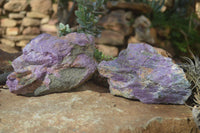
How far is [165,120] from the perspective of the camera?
91.3 inches

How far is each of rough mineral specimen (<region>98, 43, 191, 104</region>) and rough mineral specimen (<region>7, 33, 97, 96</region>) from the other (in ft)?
1.10

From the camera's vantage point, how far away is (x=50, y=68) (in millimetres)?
2879

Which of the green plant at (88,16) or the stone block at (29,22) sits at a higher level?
the green plant at (88,16)

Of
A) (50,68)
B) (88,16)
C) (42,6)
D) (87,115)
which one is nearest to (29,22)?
(42,6)

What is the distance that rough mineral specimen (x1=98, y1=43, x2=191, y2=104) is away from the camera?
274 centimetres

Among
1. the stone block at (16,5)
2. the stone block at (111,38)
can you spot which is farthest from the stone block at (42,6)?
the stone block at (111,38)

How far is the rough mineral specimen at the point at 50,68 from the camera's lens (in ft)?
9.41

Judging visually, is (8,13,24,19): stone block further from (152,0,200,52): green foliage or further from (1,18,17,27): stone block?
(152,0,200,52): green foliage

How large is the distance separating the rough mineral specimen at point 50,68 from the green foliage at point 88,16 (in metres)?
1.00

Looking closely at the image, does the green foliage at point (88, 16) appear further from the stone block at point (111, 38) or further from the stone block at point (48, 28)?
the stone block at point (48, 28)

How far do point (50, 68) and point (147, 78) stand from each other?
126 centimetres

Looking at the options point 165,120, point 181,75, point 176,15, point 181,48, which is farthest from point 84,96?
point 176,15

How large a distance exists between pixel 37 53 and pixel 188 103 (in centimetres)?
210

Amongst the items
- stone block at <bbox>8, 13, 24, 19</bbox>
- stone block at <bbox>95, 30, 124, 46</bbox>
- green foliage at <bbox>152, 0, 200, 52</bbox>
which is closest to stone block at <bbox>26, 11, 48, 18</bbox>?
stone block at <bbox>8, 13, 24, 19</bbox>
